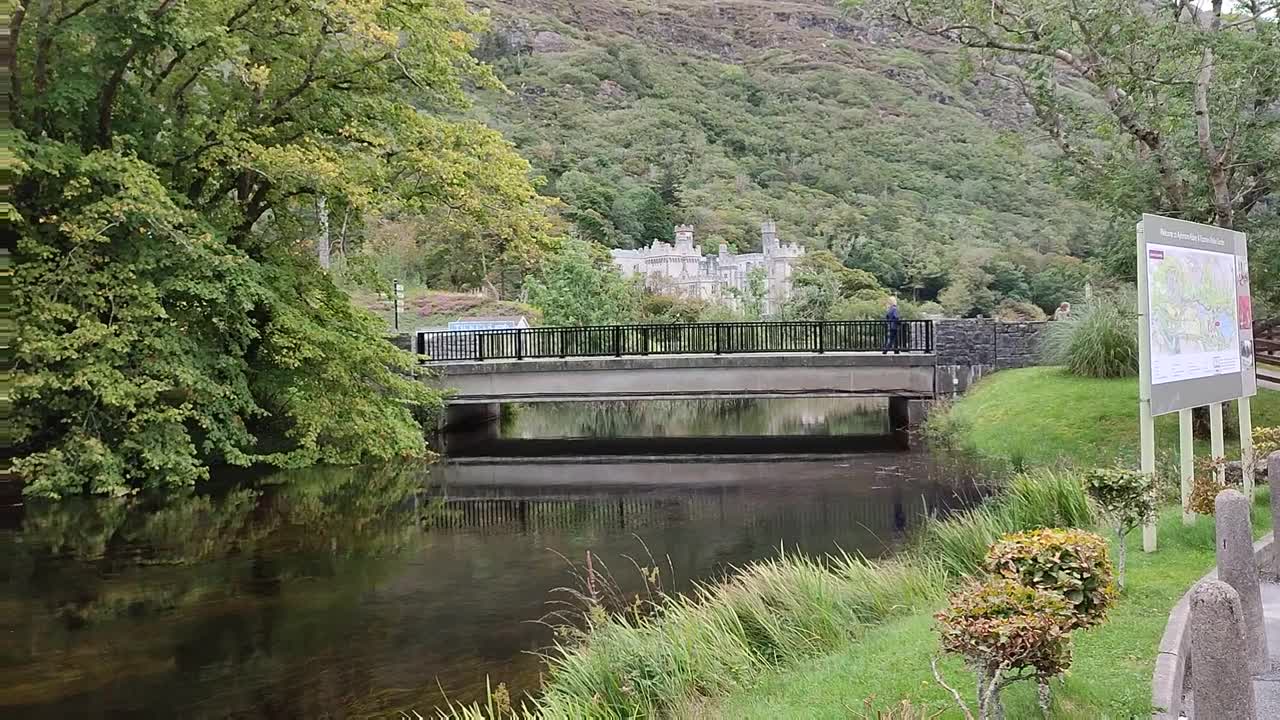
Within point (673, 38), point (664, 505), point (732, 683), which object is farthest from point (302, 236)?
point (673, 38)

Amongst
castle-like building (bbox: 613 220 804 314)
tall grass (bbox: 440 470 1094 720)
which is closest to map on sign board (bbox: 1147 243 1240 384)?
tall grass (bbox: 440 470 1094 720)

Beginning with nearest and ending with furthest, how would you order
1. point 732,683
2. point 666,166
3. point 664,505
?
point 732,683
point 664,505
point 666,166

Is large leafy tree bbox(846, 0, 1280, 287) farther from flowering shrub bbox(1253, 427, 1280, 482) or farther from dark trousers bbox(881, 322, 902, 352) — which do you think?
dark trousers bbox(881, 322, 902, 352)

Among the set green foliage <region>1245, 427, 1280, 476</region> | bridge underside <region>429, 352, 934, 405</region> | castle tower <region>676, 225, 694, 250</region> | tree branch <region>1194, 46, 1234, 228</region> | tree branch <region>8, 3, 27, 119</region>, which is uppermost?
castle tower <region>676, 225, 694, 250</region>

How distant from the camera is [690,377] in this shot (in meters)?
26.2

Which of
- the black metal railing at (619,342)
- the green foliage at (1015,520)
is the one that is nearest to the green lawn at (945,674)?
the green foliage at (1015,520)

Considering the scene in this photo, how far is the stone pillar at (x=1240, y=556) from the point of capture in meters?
6.03

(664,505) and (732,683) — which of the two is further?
(664,505)

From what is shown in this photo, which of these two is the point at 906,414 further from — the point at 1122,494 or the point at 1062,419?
the point at 1122,494

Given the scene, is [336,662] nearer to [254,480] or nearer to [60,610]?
[60,610]

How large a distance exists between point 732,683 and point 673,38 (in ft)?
321

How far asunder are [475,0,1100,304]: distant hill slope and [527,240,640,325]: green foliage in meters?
16.4

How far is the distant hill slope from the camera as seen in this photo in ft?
198

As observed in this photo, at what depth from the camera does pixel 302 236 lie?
22.3 metres
